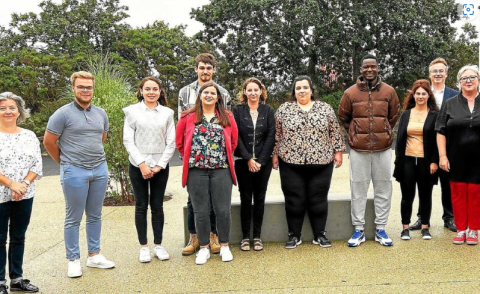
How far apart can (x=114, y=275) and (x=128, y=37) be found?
23256 millimetres

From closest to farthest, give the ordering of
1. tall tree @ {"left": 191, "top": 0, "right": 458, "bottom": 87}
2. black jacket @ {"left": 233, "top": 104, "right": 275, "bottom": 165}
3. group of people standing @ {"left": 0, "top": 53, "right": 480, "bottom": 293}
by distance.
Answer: group of people standing @ {"left": 0, "top": 53, "right": 480, "bottom": 293} < black jacket @ {"left": 233, "top": 104, "right": 275, "bottom": 165} < tall tree @ {"left": 191, "top": 0, "right": 458, "bottom": 87}

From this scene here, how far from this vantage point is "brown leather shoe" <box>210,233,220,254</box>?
15.8 ft

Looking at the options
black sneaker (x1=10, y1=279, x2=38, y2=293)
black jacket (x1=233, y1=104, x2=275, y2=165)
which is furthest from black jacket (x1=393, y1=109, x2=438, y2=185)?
black sneaker (x1=10, y1=279, x2=38, y2=293)

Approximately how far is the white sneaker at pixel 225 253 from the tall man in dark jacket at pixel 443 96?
7.73 feet

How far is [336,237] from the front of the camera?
5195 mm

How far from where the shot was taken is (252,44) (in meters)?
22.1

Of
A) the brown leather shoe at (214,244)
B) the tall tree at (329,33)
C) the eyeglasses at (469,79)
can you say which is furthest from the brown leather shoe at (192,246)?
the tall tree at (329,33)

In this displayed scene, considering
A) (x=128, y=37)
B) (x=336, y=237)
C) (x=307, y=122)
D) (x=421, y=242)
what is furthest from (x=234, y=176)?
(x=128, y=37)

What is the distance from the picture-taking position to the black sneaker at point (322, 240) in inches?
194

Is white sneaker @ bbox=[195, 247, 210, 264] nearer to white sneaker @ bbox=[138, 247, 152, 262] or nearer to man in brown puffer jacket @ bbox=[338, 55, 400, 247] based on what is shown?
white sneaker @ bbox=[138, 247, 152, 262]

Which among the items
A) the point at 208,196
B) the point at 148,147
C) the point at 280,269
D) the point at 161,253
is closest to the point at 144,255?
the point at 161,253

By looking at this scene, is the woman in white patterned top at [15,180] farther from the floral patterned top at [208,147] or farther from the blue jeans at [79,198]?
the floral patterned top at [208,147]

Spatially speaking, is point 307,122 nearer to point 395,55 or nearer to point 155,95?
point 155,95

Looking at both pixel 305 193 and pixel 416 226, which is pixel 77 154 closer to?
pixel 305 193
